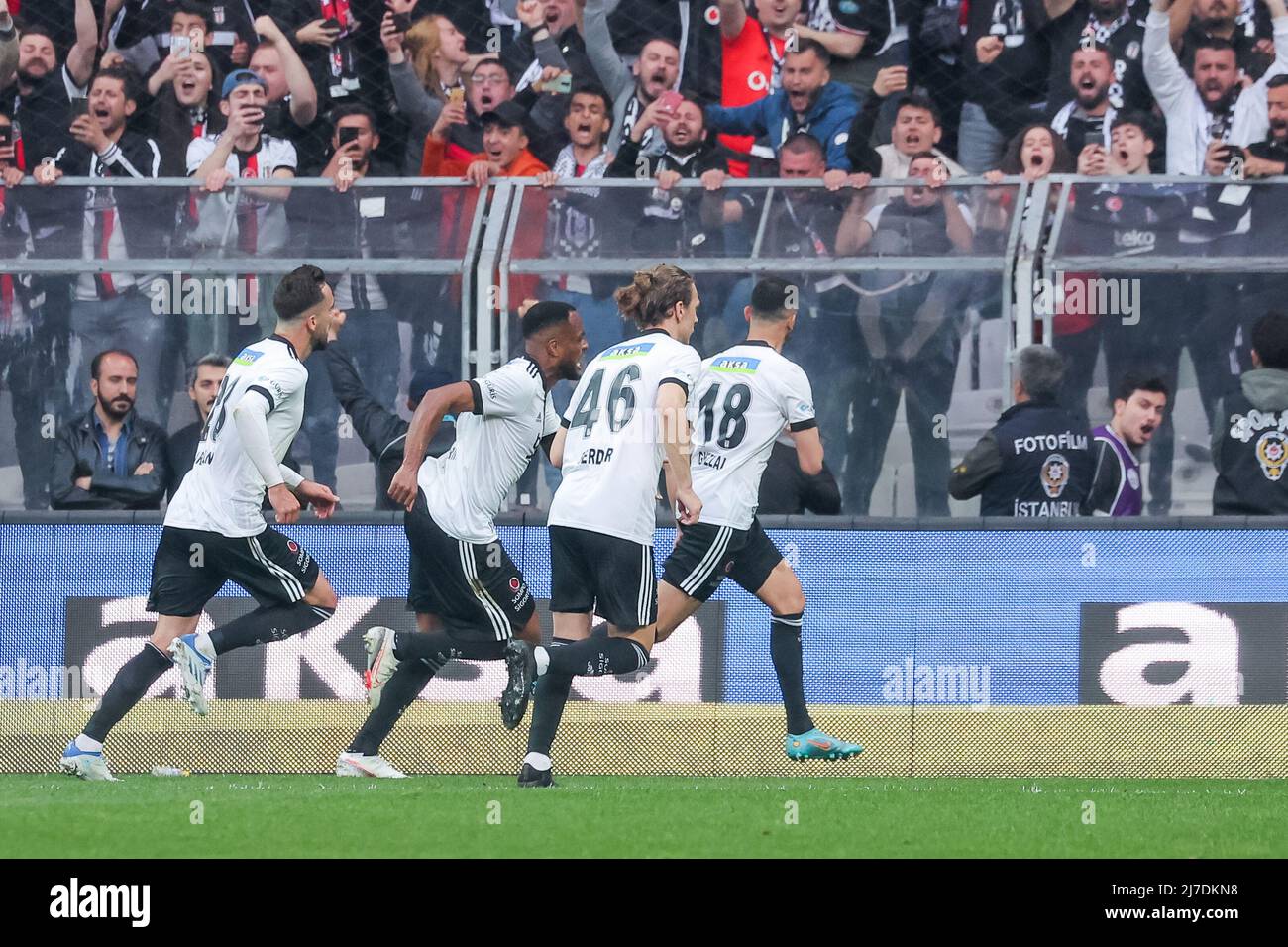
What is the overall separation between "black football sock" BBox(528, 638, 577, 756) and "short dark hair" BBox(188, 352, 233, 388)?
267 cm

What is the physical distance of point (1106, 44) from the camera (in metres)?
11.0

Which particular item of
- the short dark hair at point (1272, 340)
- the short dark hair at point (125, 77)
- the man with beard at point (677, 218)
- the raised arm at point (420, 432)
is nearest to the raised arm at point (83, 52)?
the short dark hair at point (125, 77)

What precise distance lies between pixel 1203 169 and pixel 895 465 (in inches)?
112

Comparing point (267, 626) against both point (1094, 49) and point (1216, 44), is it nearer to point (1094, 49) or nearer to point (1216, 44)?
point (1094, 49)

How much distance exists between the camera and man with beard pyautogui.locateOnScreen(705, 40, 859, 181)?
35.1 ft

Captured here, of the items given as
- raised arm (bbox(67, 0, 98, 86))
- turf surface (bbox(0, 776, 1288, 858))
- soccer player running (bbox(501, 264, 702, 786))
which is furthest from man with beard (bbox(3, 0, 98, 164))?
soccer player running (bbox(501, 264, 702, 786))

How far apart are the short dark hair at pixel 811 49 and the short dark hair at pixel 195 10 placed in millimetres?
3355

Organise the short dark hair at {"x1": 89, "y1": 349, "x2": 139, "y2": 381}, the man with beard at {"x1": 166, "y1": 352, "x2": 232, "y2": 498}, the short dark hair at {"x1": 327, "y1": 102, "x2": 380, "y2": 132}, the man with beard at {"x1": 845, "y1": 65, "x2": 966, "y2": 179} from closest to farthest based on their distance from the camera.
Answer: the man with beard at {"x1": 166, "y1": 352, "x2": 232, "y2": 498} < the short dark hair at {"x1": 89, "y1": 349, "x2": 139, "y2": 381} < the man with beard at {"x1": 845, "y1": 65, "x2": 966, "y2": 179} < the short dark hair at {"x1": 327, "y1": 102, "x2": 380, "y2": 132}

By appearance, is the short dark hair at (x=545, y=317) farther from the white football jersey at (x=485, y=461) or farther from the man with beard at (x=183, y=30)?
the man with beard at (x=183, y=30)

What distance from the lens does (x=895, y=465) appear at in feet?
29.2

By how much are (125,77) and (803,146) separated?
3848 millimetres

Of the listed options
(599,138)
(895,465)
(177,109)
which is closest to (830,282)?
(895,465)

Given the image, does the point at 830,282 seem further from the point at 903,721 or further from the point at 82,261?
the point at 82,261

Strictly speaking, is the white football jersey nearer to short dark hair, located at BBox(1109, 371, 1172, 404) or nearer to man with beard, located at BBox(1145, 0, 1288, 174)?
short dark hair, located at BBox(1109, 371, 1172, 404)
